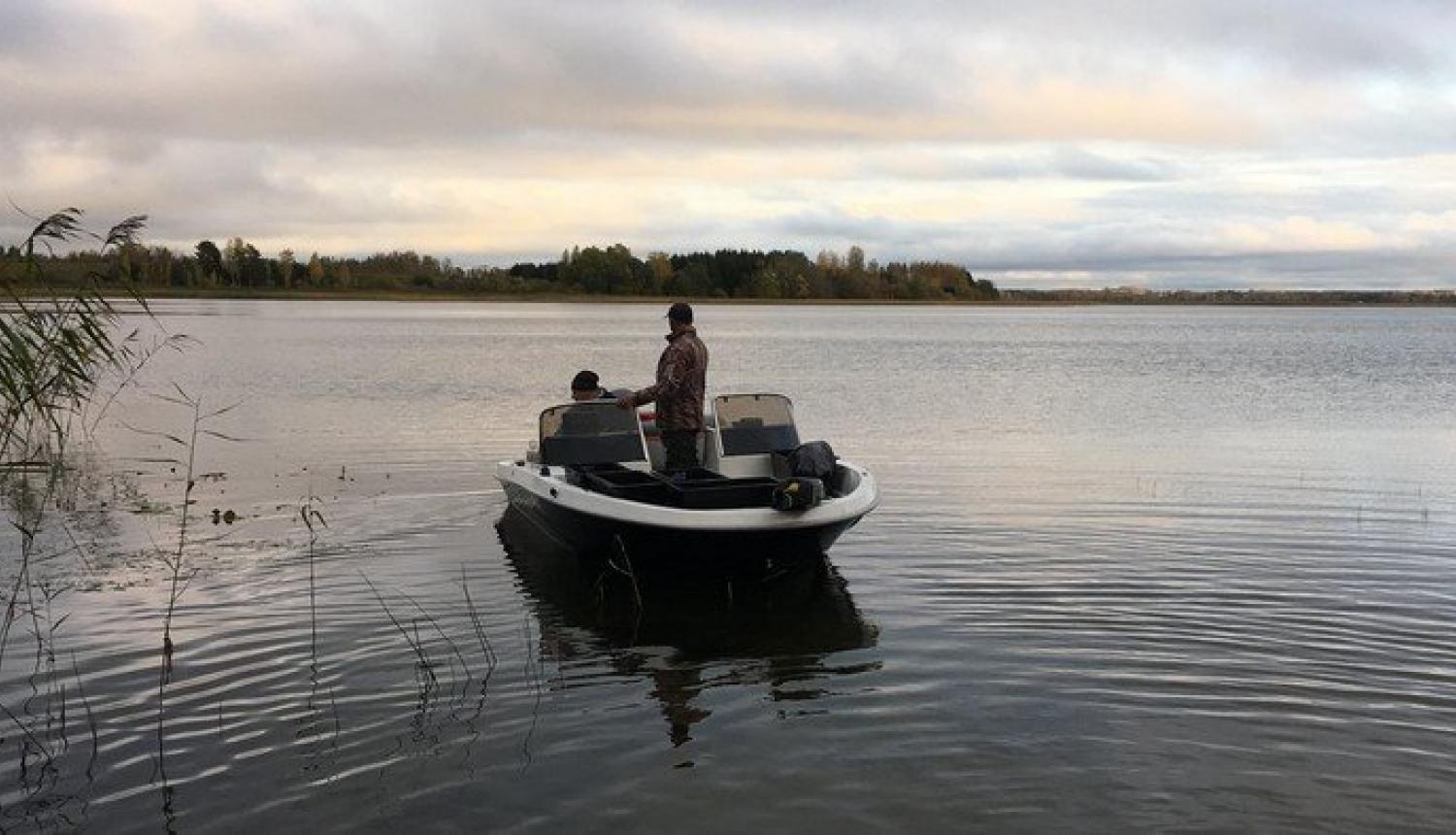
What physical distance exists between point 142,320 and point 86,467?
6005cm

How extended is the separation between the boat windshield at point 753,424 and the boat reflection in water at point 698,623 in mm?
1459

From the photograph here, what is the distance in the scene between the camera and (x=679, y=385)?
10883mm

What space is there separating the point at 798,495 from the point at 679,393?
2480mm

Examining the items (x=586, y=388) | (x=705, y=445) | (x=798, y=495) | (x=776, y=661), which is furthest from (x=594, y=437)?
(x=776, y=661)

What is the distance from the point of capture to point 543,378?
32.4 metres

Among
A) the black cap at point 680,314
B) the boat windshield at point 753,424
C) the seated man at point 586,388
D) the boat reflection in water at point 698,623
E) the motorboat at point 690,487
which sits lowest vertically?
the boat reflection in water at point 698,623

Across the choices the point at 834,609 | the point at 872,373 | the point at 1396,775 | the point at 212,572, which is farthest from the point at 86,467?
the point at 872,373

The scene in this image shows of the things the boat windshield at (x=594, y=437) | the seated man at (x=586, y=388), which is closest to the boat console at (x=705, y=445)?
the boat windshield at (x=594, y=437)

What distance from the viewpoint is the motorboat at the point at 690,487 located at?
880 centimetres

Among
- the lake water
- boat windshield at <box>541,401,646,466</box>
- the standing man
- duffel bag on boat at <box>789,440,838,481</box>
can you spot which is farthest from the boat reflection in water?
the standing man

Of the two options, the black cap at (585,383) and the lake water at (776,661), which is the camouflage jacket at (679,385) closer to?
the black cap at (585,383)

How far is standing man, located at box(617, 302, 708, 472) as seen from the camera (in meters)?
10.8

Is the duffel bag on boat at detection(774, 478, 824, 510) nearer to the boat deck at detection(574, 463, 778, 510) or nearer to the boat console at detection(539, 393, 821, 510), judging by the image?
the boat deck at detection(574, 463, 778, 510)

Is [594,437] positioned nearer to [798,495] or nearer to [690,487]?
[690,487]
